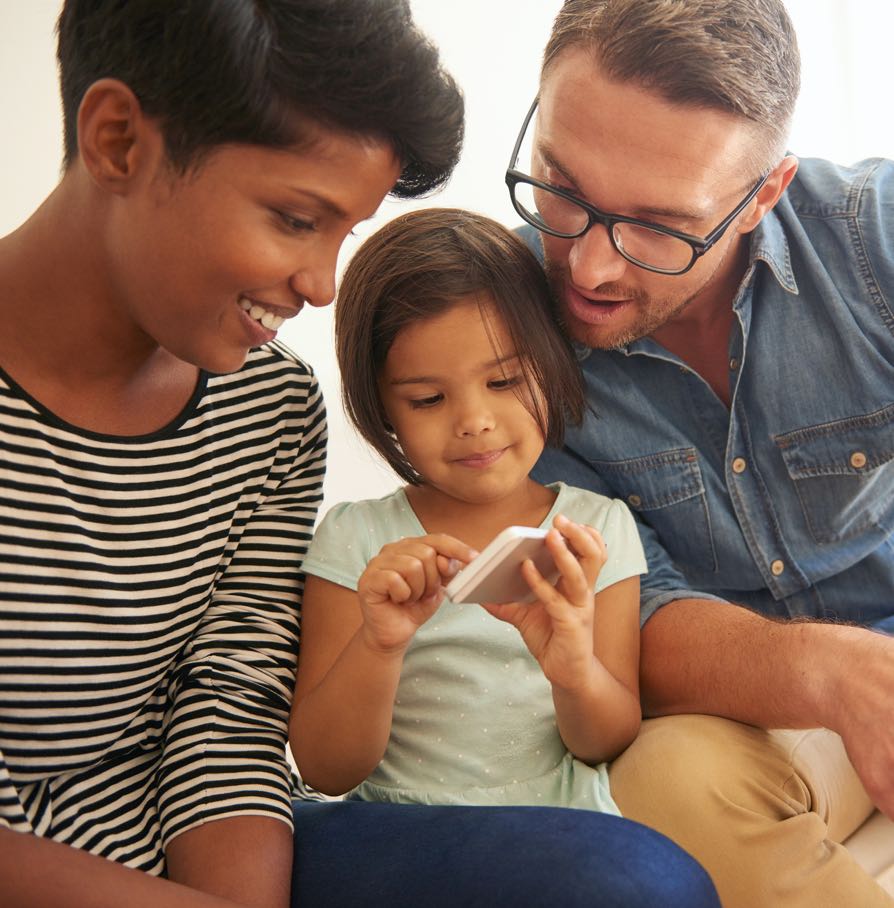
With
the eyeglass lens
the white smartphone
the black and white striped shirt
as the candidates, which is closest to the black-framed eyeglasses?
the eyeglass lens

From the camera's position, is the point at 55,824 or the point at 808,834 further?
the point at 808,834

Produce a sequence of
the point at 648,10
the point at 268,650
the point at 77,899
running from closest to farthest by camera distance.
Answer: the point at 77,899 → the point at 268,650 → the point at 648,10

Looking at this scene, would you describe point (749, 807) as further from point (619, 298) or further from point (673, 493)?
point (619, 298)

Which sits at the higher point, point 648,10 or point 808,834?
point 648,10

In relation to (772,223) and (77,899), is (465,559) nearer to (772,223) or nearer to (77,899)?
(77,899)

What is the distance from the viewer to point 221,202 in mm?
1051

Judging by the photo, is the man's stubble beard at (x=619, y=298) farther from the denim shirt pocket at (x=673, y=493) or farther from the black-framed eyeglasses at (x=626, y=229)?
the denim shirt pocket at (x=673, y=493)

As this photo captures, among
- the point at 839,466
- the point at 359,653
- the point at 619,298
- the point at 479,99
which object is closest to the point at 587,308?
the point at 619,298

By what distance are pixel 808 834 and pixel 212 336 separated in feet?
2.77

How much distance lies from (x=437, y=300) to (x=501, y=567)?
40 centimetres

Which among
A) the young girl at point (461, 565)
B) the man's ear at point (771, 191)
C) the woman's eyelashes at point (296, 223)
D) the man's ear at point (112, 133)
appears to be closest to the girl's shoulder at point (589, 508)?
the young girl at point (461, 565)

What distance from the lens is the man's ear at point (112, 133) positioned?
1.03m

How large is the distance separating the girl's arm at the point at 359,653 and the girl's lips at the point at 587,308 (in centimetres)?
46

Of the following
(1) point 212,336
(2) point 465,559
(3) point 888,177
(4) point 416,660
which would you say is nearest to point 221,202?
(1) point 212,336
